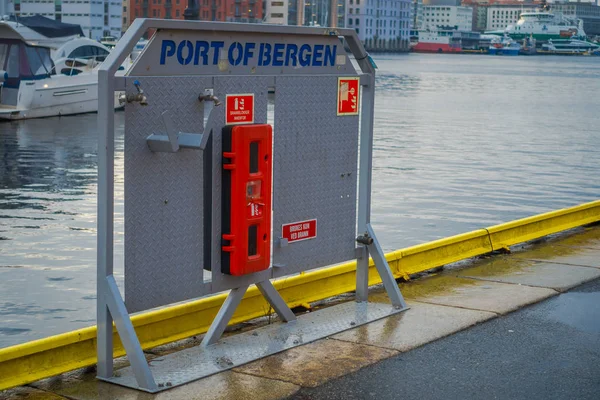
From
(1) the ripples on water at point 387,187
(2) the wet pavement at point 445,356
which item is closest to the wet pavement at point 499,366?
(2) the wet pavement at point 445,356

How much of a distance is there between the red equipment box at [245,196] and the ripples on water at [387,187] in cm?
262

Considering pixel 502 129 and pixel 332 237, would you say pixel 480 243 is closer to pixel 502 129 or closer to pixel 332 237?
pixel 332 237

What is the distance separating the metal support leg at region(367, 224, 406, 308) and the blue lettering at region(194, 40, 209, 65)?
187cm

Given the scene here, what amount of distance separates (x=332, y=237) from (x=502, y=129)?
27422mm

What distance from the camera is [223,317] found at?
20.0 feet

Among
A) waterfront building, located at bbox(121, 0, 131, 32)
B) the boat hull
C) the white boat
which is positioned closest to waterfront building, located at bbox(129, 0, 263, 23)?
waterfront building, located at bbox(121, 0, 131, 32)

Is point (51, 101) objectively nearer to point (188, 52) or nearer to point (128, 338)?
point (188, 52)

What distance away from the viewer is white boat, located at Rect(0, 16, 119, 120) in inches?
1200

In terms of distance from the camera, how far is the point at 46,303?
9.12 meters

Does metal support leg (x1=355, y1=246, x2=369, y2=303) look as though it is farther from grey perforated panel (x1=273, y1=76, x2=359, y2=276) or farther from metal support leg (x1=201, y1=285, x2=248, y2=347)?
metal support leg (x1=201, y1=285, x2=248, y2=347)

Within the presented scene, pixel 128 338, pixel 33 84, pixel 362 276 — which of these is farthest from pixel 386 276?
pixel 33 84

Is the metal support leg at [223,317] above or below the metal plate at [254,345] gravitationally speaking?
above

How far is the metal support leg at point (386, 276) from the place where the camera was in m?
7.07

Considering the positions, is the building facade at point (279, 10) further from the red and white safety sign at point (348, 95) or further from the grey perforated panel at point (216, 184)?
the grey perforated panel at point (216, 184)
